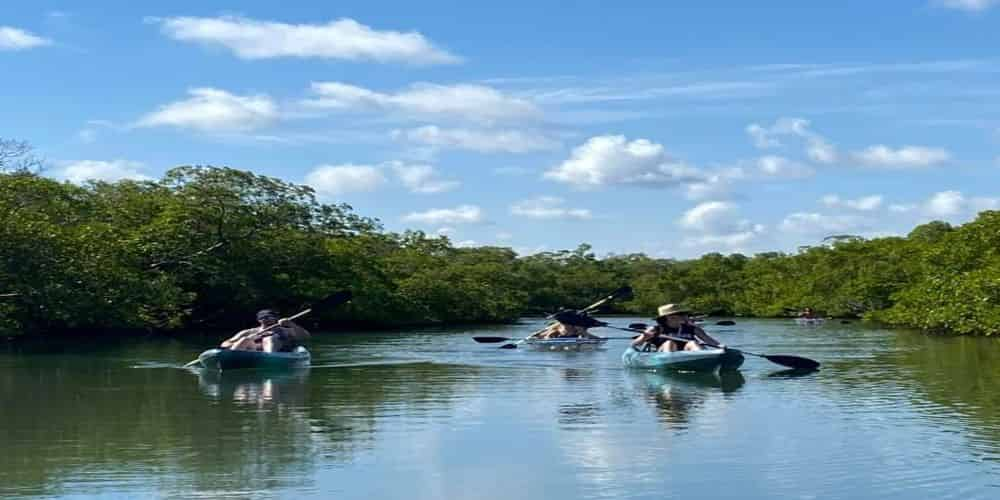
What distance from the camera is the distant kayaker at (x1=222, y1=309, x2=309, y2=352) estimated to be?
72.8 ft

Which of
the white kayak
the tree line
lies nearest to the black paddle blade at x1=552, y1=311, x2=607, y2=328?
the tree line

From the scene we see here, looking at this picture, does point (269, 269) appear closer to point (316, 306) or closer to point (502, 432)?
point (316, 306)

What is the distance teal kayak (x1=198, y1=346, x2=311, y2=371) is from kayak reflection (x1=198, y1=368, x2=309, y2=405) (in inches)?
5.0

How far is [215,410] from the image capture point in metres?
15.9

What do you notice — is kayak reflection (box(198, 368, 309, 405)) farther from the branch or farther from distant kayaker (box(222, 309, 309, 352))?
the branch

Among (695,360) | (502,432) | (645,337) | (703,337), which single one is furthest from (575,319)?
(502,432)

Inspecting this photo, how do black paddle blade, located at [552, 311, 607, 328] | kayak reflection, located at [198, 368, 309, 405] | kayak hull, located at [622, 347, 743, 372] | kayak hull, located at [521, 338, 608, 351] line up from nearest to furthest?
kayak reflection, located at [198, 368, 309, 405] → kayak hull, located at [622, 347, 743, 372] → black paddle blade, located at [552, 311, 607, 328] → kayak hull, located at [521, 338, 608, 351]

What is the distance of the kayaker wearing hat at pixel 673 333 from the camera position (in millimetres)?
21388

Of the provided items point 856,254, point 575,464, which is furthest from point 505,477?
point 856,254

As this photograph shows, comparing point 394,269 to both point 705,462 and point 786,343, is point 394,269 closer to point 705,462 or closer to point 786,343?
point 786,343

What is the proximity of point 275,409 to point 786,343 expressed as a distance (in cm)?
2120

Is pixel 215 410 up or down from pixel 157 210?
down

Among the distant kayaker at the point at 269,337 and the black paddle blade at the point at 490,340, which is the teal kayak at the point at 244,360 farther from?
the black paddle blade at the point at 490,340

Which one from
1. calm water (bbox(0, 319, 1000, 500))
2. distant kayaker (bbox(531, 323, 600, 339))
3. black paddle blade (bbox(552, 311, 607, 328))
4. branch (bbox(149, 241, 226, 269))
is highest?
branch (bbox(149, 241, 226, 269))
